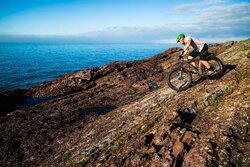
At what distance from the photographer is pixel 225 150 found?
7320 millimetres

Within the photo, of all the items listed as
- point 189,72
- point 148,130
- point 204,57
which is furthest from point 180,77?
point 148,130

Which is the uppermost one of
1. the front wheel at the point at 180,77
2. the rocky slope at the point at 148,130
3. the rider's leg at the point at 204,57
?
the rider's leg at the point at 204,57

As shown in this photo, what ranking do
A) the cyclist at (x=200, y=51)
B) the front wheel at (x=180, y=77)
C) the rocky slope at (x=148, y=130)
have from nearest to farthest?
the rocky slope at (x=148, y=130), the cyclist at (x=200, y=51), the front wheel at (x=180, y=77)

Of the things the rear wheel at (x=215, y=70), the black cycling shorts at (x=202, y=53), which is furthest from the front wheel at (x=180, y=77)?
the black cycling shorts at (x=202, y=53)

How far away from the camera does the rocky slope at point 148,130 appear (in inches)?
305

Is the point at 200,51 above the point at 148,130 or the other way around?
above

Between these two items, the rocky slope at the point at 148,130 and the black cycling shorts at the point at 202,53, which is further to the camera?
the black cycling shorts at the point at 202,53

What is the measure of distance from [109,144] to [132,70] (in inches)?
814

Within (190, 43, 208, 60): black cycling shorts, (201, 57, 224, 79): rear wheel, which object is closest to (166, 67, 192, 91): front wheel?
(201, 57, 224, 79): rear wheel

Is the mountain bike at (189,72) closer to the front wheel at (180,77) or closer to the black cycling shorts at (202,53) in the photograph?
the front wheel at (180,77)

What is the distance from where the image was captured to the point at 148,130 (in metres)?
10.1

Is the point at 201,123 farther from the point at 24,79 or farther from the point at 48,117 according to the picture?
the point at 24,79

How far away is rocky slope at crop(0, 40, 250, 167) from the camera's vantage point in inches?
305

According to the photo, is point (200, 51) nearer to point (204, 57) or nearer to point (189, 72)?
point (204, 57)
